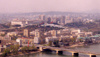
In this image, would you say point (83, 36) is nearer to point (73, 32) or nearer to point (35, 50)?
point (73, 32)

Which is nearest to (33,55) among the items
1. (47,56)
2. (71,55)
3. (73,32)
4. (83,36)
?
(47,56)

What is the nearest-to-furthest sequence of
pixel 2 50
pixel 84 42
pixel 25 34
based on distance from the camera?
1. pixel 2 50
2. pixel 84 42
3. pixel 25 34

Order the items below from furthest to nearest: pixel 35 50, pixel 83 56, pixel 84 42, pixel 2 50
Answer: pixel 84 42, pixel 35 50, pixel 2 50, pixel 83 56

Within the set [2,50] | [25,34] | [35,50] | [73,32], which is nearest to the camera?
Result: [2,50]

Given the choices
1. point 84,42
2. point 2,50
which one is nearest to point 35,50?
point 2,50

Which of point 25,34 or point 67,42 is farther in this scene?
point 25,34

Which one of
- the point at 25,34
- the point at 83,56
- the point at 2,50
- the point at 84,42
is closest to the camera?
the point at 83,56

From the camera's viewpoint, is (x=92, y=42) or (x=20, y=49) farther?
(x=92, y=42)

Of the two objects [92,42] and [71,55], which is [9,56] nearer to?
[71,55]
